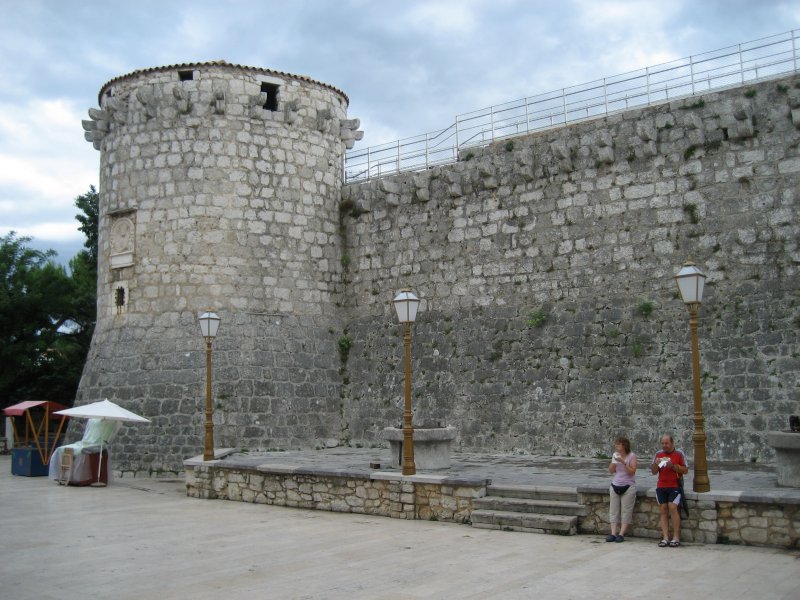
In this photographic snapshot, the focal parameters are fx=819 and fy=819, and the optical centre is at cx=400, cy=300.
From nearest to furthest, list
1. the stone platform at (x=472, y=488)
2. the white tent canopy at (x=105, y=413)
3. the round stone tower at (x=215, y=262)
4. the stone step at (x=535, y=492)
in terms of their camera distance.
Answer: the stone platform at (x=472, y=488) < the stone step at (x=535, y=492) < the white tent canopy at (x=105, y=413) < the round stone tower at (x=215, y=262)

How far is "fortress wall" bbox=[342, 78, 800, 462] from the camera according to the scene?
13.4 metres

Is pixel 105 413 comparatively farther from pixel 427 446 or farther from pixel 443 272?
pixel 443 272

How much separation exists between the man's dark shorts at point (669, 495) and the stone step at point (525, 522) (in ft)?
3.75

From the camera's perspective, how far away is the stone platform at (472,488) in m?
8.52

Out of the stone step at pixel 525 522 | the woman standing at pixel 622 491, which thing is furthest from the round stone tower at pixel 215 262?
the woman standing at pixel 622 491

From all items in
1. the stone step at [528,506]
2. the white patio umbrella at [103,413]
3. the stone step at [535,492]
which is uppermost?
the white patio umbrella at [103,413]

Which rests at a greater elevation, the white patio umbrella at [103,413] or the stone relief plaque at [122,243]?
the stone relief plaque at [122,243]

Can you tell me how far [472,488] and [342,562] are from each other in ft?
8.82

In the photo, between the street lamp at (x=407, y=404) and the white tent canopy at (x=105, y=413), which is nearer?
the street lamp at (x=407, y=404)

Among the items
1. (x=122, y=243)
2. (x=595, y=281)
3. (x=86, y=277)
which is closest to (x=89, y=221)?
(x=86, y=277)

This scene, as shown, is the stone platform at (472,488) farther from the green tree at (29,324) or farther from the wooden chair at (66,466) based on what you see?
the green tree at (29,324)

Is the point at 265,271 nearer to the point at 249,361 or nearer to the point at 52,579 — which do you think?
the point at 249,361

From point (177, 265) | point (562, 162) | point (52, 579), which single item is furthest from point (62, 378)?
point (52, 579)

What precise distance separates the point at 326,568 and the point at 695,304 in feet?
17.3
